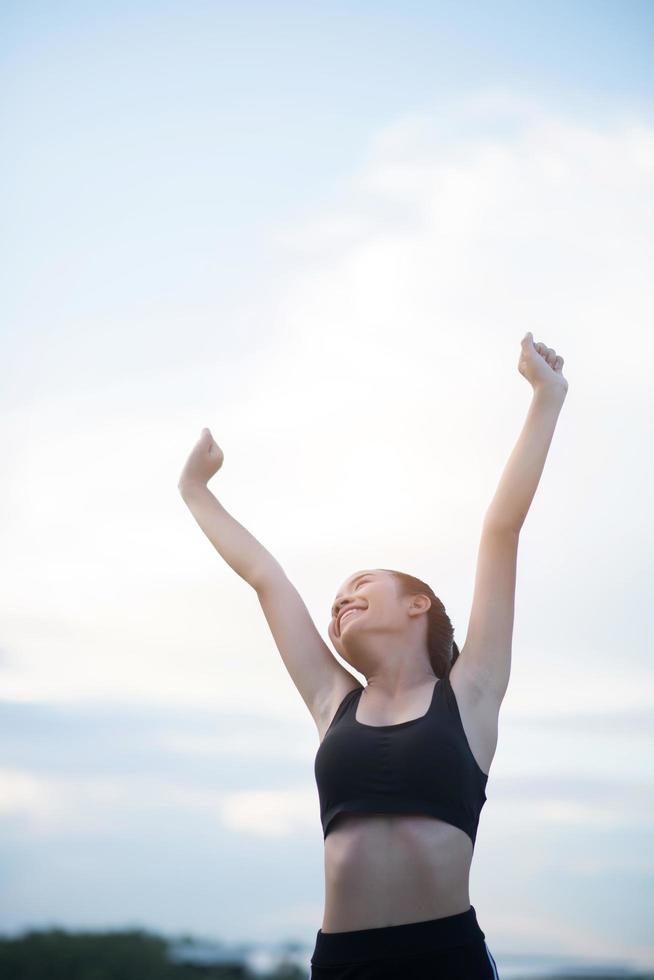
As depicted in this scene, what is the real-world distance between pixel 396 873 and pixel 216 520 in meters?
1.30

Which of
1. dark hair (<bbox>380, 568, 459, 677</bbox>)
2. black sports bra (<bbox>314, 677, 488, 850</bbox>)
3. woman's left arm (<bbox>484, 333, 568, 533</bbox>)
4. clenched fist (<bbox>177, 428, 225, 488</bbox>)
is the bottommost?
black sports bra (<bbox>314, 677, 488, 850</bbox>)

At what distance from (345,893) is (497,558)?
962mm

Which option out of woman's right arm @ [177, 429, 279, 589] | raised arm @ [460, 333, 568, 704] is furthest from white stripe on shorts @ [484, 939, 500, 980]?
woman's right arm @ [177, 429, 279, 589]

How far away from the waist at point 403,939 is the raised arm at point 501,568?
594 mm

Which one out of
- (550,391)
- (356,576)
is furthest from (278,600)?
(550,391)

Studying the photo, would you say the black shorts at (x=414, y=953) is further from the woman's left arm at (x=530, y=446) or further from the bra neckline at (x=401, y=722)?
the woman's left arm at (x=530, y=446)

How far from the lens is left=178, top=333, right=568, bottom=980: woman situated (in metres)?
2.31

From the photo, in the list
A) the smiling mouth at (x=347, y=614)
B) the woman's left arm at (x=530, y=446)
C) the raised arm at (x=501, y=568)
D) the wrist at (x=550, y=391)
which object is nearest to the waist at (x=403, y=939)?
the raised arm at (x=501, y=568)

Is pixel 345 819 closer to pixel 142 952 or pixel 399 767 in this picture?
pixel 399 767

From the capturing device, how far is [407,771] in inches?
94.5

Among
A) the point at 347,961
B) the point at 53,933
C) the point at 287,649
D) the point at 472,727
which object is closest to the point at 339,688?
the point at 287,649

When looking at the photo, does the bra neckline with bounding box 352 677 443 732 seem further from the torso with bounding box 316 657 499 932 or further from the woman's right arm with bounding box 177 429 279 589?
the woman's right arm with bounding box 177 429 279 589

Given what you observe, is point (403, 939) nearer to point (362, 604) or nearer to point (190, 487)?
point (362, 604)

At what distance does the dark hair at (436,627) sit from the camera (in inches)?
112
